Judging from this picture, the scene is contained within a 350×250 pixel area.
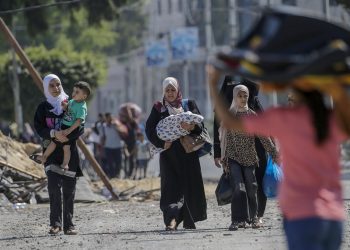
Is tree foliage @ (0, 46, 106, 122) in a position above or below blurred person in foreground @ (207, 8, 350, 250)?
above

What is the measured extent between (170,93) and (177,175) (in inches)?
38.2

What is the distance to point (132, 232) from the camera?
14.2 metres

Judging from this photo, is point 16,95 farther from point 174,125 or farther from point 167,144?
point 174,125

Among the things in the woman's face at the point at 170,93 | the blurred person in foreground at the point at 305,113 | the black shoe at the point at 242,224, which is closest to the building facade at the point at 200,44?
the woman's face at the point at 170,93

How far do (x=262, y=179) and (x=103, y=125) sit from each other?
53.8 feet

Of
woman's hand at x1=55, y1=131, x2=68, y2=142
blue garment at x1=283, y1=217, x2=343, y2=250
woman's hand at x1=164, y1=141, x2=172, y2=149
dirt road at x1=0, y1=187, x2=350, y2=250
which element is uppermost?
woman's hand at x1=55, y1=131, x2=68, y2=142

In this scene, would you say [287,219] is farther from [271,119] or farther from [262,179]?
[262,179]

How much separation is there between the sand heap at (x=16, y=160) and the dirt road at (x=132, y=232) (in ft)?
6.50

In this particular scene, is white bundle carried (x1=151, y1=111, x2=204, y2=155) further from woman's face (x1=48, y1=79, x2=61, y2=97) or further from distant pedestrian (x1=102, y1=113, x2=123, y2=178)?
distant pedestrian (x1=102, y1=113, x2=123, y2=178)

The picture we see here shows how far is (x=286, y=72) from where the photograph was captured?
6.73m

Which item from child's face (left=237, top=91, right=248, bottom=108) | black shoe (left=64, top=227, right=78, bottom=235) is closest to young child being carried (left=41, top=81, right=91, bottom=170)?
black shoe (left=64, top=227, right=78, bottom=235)

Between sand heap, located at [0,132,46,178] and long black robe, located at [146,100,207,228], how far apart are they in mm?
6389

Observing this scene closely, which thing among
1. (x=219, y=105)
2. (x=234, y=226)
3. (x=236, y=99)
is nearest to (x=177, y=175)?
(x=234, y=226)

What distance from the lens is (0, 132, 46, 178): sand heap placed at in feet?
67.1
